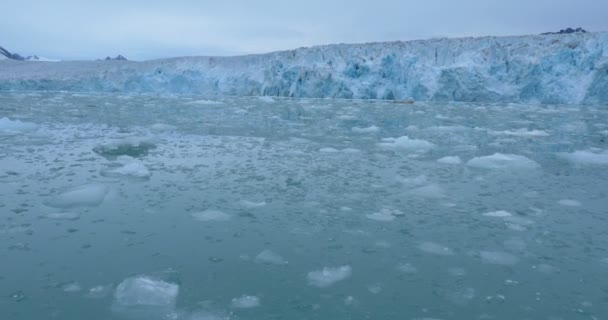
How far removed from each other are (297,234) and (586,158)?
169 inches

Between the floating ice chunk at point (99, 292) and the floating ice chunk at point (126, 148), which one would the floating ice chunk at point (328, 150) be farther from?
the floating ice chunk at point (99, 292)

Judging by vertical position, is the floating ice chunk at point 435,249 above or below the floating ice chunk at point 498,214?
below

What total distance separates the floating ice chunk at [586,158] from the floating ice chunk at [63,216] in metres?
5.06

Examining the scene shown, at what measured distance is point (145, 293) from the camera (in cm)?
199

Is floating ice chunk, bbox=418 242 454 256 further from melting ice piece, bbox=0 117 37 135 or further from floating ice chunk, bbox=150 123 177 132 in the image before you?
melting ice piece, bbox=0 117 37 135

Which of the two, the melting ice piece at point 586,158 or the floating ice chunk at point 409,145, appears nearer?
the melting ice piece at point 586,158

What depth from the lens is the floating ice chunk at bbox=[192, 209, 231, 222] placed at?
3008 millimetres

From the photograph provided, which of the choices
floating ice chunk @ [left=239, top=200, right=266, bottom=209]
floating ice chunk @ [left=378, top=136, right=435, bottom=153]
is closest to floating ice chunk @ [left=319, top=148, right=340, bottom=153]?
floating ice chunk @ [left=378, top=136, right=435, bottom=153]

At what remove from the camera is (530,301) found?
2002 millimetres

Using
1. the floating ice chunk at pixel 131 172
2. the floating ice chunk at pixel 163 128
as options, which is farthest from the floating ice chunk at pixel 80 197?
the floating ice chunk at pixel 163 128

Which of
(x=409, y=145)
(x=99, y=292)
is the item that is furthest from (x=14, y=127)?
(x=99, y=292)

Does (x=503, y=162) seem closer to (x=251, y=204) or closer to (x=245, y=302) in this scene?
(x=251, y=204)

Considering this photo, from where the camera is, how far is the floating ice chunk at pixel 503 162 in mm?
A: 4902

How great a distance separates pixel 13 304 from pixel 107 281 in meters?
0.37
